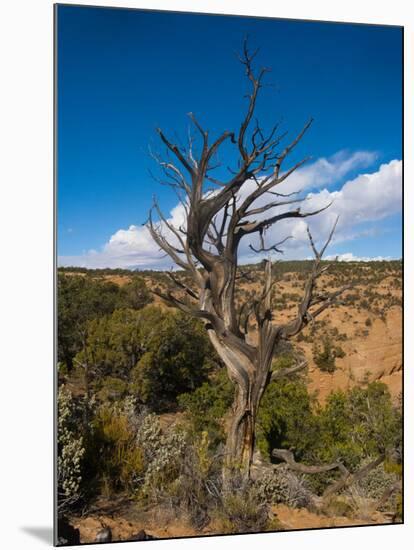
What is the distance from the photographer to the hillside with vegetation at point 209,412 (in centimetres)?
532

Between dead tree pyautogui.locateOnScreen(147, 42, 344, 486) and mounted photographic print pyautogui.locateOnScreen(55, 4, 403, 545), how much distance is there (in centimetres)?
1

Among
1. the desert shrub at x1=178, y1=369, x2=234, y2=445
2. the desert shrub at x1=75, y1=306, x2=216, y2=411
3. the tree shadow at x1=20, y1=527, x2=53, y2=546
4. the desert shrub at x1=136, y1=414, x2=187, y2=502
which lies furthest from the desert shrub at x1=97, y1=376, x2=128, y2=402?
the tree shadow at x1=20, y1=527, x2=53, y2=546

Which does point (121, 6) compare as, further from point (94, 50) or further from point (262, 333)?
point (262, 333)

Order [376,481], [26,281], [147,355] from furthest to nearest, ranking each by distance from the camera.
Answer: [376,481] → [147,355] → [26,281]

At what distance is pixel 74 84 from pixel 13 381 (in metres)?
1.96

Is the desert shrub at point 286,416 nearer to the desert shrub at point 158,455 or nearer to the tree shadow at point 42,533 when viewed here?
the desert shrub at point 158,455

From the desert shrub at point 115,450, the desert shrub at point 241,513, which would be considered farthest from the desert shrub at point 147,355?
the desert shrub at point 241,513

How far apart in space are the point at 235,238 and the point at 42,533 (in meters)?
2.32

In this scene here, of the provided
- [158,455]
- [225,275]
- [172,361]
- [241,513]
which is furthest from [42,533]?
[225,275]

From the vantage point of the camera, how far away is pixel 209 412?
559 centimetres

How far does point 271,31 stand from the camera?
5547mm

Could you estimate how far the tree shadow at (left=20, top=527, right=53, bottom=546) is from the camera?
5.16 meters

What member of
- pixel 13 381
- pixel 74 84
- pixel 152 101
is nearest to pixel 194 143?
pixel 152 101

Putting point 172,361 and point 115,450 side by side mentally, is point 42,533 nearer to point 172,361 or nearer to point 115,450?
point 115,450
